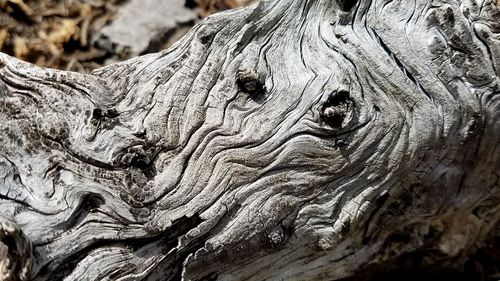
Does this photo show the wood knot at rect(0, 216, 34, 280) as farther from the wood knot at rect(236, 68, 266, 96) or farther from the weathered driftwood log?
the wood knot at rect(236, 68, 266, 96)

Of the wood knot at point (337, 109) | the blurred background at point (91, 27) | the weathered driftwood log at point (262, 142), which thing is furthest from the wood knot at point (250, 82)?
the blurred background at point (91, 27)

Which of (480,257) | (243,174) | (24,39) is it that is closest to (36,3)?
(24,39)

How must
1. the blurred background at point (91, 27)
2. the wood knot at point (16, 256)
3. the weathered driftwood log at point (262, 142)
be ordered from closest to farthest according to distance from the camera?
the wood knot at point (16, 256), the weathered driftwood log at point (262, 142), the blurred background at point (91, 27)

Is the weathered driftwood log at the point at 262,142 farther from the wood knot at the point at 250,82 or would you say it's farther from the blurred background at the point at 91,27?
the blurred background at the point at 91,27

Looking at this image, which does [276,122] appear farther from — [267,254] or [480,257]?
[480,257]

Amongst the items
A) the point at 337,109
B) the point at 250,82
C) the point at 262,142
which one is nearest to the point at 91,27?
the point at 250,82

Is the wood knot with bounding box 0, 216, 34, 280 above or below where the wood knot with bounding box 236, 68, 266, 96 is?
below

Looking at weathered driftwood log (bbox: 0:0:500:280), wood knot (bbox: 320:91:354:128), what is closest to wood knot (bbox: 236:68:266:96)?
weathered driftwood log (bbox: 0:0:500:280)

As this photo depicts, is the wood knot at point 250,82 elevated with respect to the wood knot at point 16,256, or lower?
elevated

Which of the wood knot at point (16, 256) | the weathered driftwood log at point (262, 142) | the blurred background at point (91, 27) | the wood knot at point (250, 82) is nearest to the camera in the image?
the wood knot at point (16, 256)
